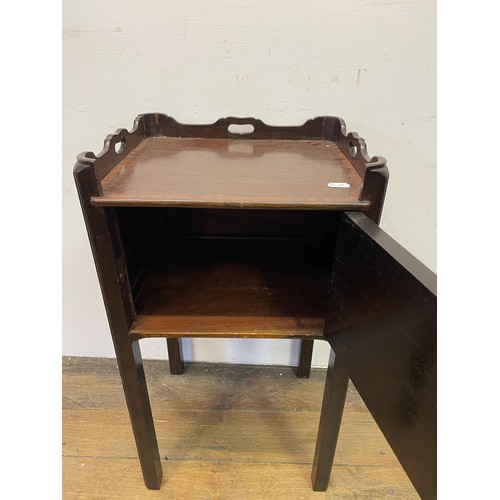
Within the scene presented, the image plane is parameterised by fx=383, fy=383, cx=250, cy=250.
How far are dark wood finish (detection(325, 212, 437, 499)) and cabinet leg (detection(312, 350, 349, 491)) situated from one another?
0.15 metres

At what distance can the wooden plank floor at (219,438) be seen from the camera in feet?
3.15

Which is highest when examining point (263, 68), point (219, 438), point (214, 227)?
point (263, 68)

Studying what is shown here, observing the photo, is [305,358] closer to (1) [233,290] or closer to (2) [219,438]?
(2) [219,438]

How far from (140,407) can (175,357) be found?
45 cm

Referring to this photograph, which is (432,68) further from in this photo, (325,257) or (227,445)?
(227,445)

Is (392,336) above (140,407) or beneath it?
above

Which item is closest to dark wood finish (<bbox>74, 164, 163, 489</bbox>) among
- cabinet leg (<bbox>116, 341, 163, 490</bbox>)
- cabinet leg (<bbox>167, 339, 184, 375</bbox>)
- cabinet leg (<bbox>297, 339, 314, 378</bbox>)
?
cabinet leg (<bbox>116, 341, 163, 490</bbox>)

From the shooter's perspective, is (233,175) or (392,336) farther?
(233,175)

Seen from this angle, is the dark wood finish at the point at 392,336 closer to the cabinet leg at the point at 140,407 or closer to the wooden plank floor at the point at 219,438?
the cabinet leg at the point at 140,407

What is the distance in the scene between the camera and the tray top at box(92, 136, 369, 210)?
1.85 feet

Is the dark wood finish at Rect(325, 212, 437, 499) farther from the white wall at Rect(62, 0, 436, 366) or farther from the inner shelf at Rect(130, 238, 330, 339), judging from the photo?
the white wall at Rect(62, 0, 436, 366)

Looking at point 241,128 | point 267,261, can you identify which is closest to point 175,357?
point 267,261

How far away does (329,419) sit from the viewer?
817 mm

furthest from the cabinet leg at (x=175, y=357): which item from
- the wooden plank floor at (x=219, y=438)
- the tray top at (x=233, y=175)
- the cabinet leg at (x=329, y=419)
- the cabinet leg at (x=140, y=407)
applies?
the tray top at (x=233, y=175)
